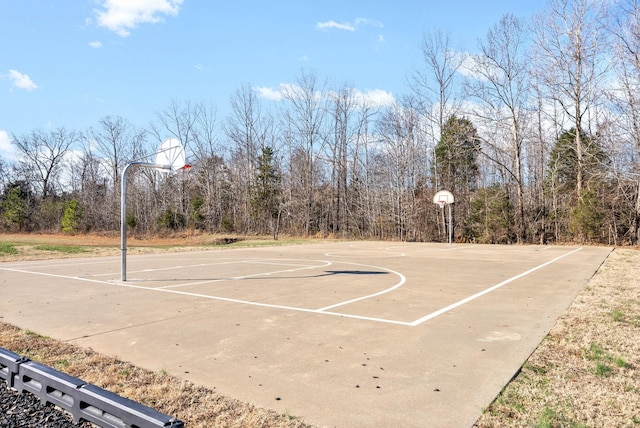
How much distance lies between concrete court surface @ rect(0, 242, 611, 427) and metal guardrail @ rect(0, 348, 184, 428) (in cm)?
79

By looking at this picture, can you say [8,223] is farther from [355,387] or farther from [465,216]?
[355,387]

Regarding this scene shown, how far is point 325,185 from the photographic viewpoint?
120ft

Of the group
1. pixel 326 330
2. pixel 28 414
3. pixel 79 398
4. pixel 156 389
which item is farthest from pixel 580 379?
pixel 28 414

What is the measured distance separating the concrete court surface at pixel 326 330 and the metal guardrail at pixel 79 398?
787 millimetres

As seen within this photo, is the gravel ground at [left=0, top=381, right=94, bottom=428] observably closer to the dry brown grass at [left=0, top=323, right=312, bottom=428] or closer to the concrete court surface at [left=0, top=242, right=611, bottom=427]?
the dry brown grass at [left=0, top=323, right=312, bottom=428]

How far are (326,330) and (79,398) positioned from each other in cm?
277

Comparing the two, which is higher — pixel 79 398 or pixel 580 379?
pixel 79 398

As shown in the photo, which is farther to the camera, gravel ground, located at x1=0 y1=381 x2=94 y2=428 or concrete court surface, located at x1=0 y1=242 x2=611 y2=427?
concrete court surface, located at x1=0 y1=242 x2=611 y2=427

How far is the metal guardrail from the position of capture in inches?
95.9

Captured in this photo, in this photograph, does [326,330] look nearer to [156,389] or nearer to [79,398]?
[156,389]

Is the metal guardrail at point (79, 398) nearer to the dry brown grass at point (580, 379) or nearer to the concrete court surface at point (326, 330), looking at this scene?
the concrete court surface at point (326, 330)

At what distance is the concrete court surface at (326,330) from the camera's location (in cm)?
308

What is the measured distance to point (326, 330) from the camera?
4.96m

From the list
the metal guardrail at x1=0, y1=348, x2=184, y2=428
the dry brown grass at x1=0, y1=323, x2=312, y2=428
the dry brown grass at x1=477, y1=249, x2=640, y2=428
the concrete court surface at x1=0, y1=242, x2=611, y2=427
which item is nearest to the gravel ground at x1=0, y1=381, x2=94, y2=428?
the metal guardrail at x1=0, y1=348, x2=184, y2=428
